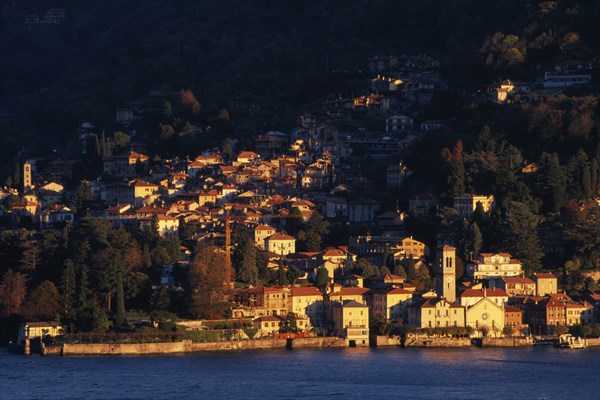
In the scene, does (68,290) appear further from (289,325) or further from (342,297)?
(342,297)

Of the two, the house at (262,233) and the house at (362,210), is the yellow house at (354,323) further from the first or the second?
the house at (362,210)

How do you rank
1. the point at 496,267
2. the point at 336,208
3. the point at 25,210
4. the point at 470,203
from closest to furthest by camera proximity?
1. the point at 496,267
2. the point at 470,203
3. the point at 336,208
4. the point at 25,210

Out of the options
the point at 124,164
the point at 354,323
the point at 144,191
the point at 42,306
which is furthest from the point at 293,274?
the point at 124,164

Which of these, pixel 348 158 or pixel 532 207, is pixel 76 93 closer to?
pixel 348 158

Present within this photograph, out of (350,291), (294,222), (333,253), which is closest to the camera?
(350,291)

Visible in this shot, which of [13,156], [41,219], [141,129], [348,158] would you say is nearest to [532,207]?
[348,158]

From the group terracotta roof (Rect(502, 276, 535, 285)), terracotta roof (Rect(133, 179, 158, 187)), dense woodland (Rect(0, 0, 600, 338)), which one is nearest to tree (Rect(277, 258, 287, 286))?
dense woodland (Rect(0, 0, 600, 338))

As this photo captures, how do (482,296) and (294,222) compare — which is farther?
(294,222)
